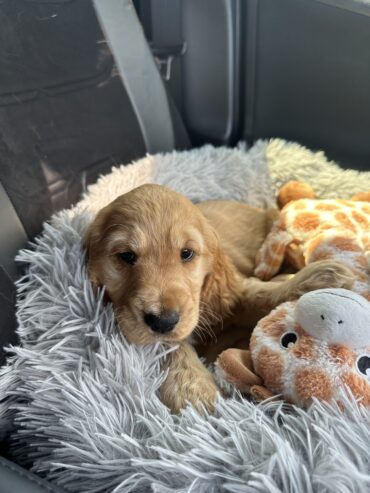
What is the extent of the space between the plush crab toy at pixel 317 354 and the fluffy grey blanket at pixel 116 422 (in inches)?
1.4

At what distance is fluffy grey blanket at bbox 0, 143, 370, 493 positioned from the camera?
0.84 m

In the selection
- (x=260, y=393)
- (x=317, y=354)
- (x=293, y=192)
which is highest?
(x=317, y=354)

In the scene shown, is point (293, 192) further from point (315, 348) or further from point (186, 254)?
point (315, 348)

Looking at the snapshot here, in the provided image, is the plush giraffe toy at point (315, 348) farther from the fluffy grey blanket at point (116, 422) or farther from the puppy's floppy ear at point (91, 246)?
the puppy's floppy ear at point (91, 246)

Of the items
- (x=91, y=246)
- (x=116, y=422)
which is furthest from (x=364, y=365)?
(x=91, y=246)

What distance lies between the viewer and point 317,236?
1.46m

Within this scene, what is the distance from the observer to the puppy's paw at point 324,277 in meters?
1.17

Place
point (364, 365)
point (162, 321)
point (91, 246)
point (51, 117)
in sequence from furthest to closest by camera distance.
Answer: point (51, 117)
point (91, 246)
point (162, 321)
point (364, 365)

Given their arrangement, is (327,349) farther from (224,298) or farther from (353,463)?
(224,298)

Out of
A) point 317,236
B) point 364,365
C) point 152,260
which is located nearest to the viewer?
point 364,365

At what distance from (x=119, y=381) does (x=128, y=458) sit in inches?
7.4

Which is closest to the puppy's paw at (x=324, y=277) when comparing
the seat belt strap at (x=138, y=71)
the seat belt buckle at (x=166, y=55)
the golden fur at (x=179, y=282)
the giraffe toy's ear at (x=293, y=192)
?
the golden fur at (x=179, y=282)

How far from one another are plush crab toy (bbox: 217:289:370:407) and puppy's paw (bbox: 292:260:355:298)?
15cm

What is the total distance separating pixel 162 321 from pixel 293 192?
40.6 inches
